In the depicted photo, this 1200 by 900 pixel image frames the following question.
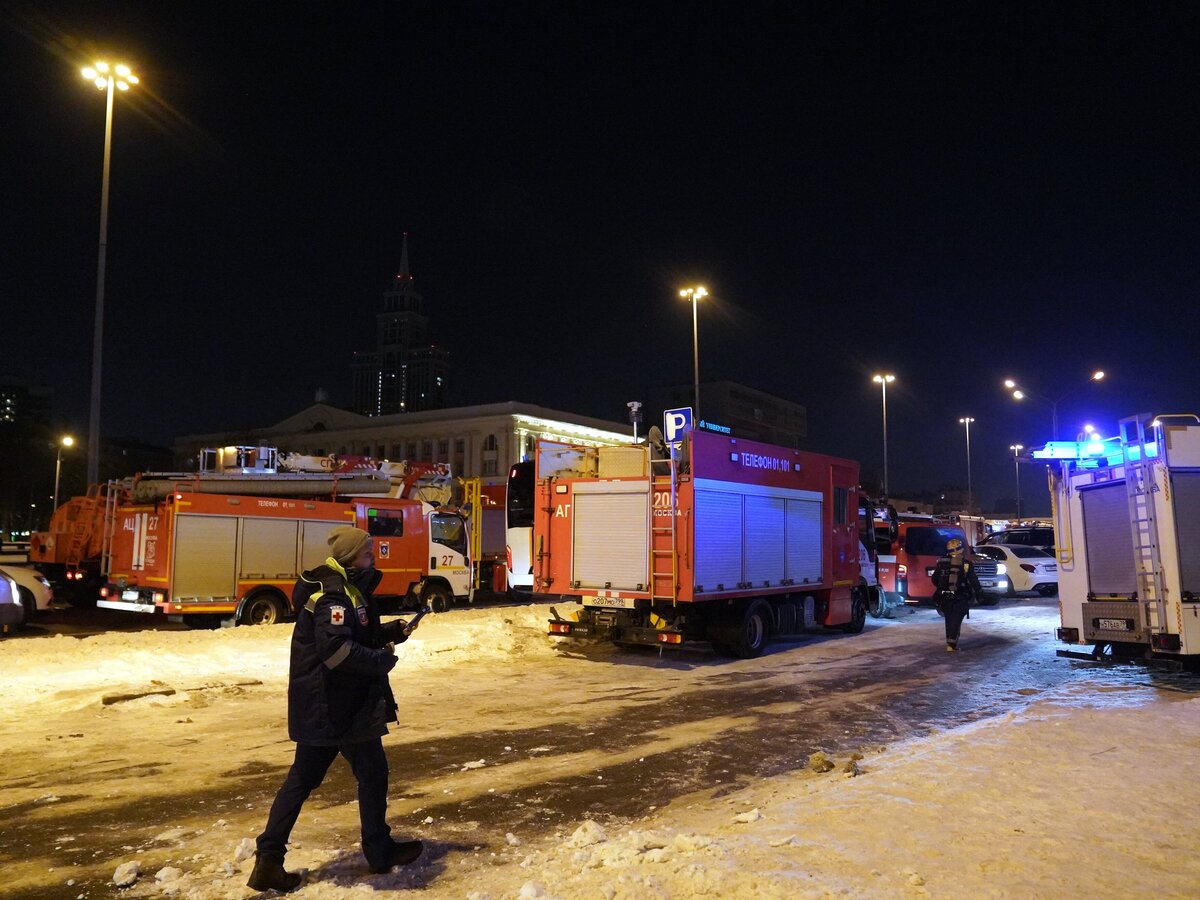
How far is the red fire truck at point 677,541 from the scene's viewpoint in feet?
39.8

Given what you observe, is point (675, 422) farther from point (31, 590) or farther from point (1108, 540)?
point (31, 590)

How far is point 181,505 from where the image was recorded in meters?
14.8

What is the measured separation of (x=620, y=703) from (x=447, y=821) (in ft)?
14.2

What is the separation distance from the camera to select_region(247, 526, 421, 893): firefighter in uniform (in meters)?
4.17

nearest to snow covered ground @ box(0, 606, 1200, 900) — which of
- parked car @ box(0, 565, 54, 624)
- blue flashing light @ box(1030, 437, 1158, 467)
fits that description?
blue flashing light @ box(1030, 437, 1158, 467)

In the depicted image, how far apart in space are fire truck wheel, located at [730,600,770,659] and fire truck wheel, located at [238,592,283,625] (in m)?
8.53

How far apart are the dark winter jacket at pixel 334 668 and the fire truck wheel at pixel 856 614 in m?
13.5

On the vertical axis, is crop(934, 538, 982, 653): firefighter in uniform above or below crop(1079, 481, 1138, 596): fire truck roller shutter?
below

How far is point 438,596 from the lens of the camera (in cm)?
1922

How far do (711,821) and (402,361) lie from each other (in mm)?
142755

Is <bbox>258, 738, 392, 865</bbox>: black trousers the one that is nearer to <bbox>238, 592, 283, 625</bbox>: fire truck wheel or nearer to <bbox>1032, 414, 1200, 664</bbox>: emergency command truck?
<bbox>1032, 414, 1200, 664</bbox>: emergency command truck

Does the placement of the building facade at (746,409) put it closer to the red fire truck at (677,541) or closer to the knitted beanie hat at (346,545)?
the red fire truck at (677,541)

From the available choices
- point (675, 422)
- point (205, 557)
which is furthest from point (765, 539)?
point (205, 557)

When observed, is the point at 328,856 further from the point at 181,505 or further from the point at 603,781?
the point at 181,505
